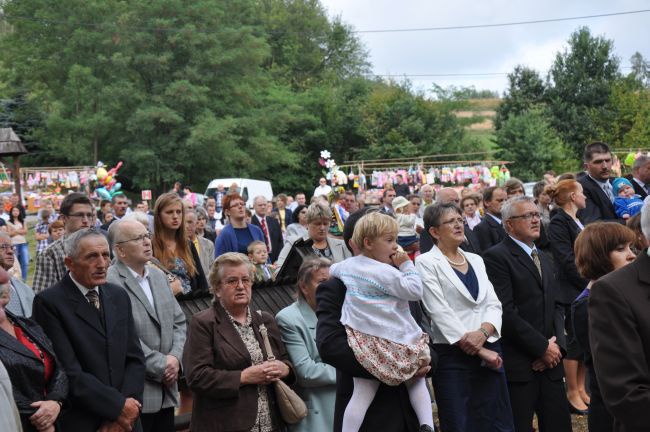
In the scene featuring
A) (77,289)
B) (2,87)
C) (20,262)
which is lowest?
(20,262)

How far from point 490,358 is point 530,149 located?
37.5 m

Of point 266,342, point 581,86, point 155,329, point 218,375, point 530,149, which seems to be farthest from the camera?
point 581,86

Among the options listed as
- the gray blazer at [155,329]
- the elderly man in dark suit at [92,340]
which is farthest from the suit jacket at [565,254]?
the elderly man in dark suit at [92,340]

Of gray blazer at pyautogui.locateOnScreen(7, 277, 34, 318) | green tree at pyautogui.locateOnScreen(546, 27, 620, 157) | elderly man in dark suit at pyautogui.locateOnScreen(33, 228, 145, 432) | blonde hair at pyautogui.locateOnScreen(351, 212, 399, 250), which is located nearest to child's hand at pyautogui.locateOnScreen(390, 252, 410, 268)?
blonde hair at pyautogui.locateOnScreen(351, 212, 399, 250)

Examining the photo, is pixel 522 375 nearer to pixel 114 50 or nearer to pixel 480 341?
pixel 480 341

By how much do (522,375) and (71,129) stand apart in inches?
1467

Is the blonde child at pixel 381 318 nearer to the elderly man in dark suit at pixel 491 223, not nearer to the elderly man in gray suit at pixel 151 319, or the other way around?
the elderly man in gray suit at pixel 151 319

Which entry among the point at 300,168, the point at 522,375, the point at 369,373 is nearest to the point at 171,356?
the point at 369,373

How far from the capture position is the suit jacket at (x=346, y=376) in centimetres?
428

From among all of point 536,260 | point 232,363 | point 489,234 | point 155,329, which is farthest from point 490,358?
point 489,234

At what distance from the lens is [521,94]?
156 feet

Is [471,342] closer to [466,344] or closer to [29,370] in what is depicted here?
[466,344]

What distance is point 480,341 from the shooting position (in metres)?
5.20

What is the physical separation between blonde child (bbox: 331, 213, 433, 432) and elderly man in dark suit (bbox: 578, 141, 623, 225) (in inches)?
149
